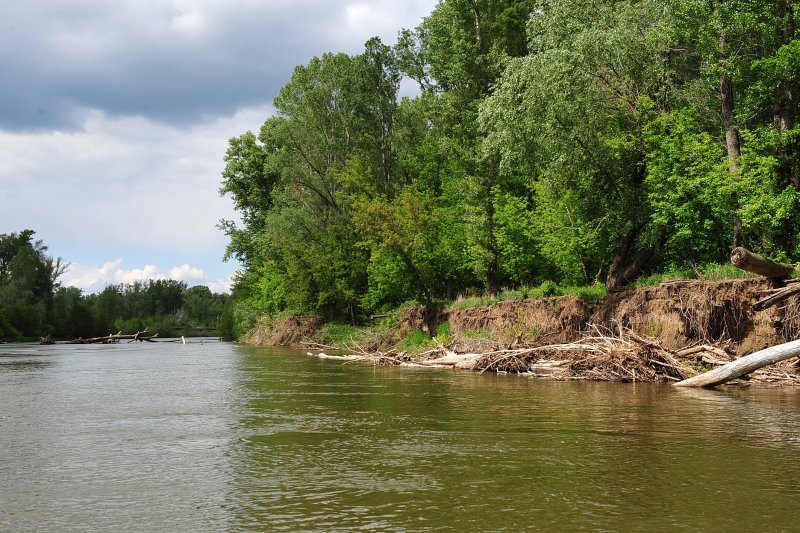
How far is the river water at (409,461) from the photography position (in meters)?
6.82

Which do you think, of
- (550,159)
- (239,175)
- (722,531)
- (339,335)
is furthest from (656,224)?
(239,175)

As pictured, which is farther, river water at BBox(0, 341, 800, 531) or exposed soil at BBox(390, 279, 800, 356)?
exposed soil at BBox(390, 279, 800, 356)

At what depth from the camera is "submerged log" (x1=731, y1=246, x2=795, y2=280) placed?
18.4 m

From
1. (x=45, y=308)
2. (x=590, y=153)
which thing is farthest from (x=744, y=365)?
(x=45, y=308)

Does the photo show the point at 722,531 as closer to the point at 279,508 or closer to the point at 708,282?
the point at 279,508

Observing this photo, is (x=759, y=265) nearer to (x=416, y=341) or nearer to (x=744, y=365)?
(x=744, y=365)

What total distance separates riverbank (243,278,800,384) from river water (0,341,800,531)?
112 inches

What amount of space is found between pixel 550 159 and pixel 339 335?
2564 cm

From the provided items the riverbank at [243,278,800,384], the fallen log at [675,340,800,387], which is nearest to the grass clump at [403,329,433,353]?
the riverbank at [243,278,800,384]

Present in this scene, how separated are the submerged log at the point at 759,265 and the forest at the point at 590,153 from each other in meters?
3.41

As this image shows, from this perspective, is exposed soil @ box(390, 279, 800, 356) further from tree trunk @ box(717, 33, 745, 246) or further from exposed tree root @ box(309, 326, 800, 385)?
tree trunk @ box(717, 33, 745, 246)

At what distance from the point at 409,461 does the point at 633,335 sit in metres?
A: 13.6

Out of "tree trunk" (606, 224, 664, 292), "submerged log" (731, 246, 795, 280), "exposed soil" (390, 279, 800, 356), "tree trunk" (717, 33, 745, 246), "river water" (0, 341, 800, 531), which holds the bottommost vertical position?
"river water" (0, 341, 800, 531)

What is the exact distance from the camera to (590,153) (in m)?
28.1
